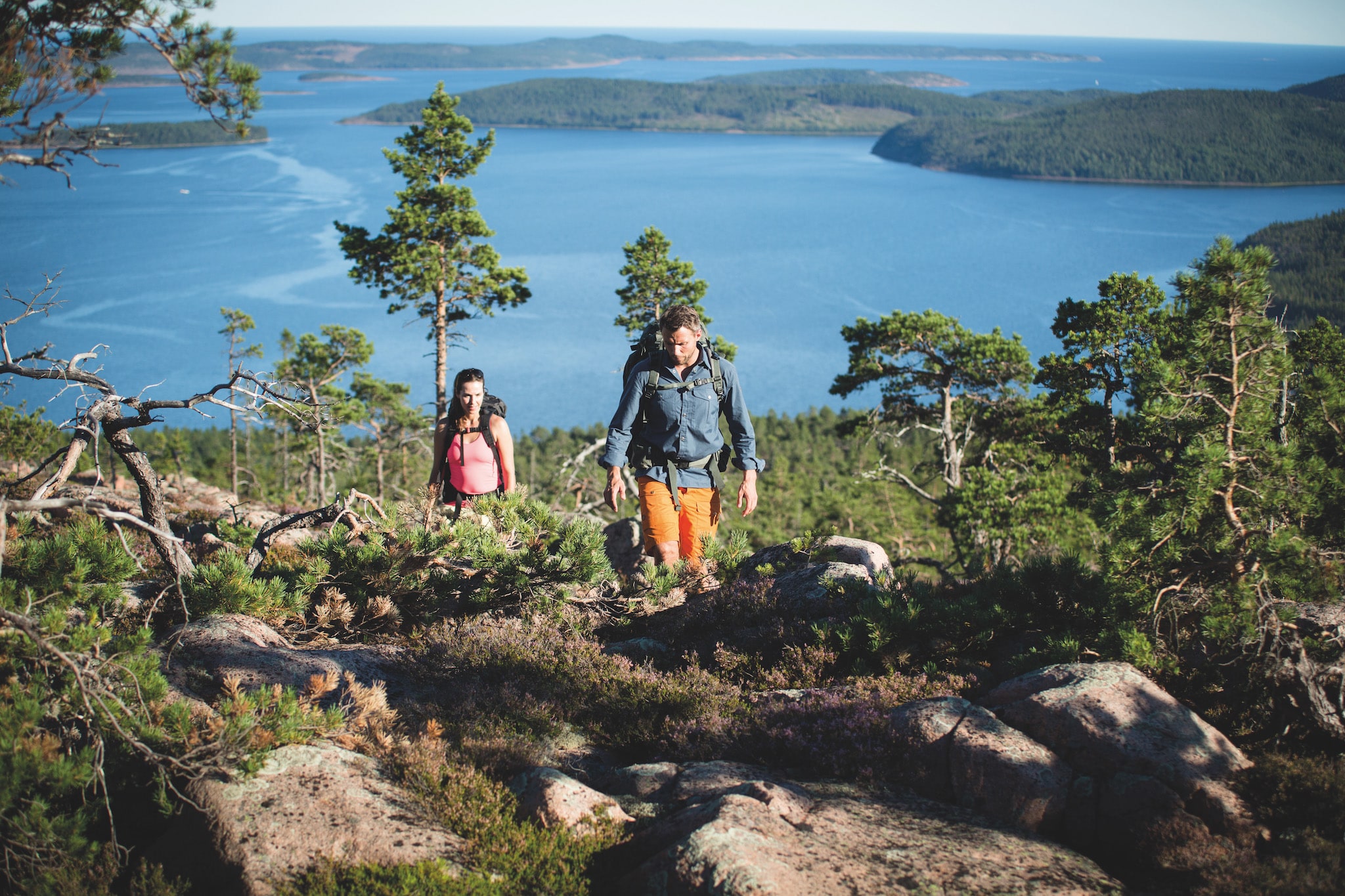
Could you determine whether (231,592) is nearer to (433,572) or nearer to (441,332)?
(433,572)

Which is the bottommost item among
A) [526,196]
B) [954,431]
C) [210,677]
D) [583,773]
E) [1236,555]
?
[954,431]

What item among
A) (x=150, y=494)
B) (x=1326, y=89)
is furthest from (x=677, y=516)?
(x=1326, y=89)

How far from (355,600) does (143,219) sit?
429 feet

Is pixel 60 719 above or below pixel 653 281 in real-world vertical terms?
below

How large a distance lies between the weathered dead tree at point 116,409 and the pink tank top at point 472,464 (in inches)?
62.4

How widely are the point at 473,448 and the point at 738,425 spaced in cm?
226

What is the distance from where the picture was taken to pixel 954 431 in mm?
21219

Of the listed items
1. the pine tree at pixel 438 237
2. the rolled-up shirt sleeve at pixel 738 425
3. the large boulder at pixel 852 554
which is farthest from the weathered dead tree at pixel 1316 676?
the pine tree at pixel 438 237

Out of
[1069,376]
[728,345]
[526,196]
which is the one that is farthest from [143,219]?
[1069,376]

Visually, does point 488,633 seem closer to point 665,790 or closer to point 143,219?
point 665,790

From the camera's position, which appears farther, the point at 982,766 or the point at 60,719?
the point at 982,766

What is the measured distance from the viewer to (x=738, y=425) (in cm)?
607

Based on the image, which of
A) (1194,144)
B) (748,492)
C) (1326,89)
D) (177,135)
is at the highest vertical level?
(1194,144)

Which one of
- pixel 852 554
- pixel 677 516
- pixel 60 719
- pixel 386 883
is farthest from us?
pixel 852 554
